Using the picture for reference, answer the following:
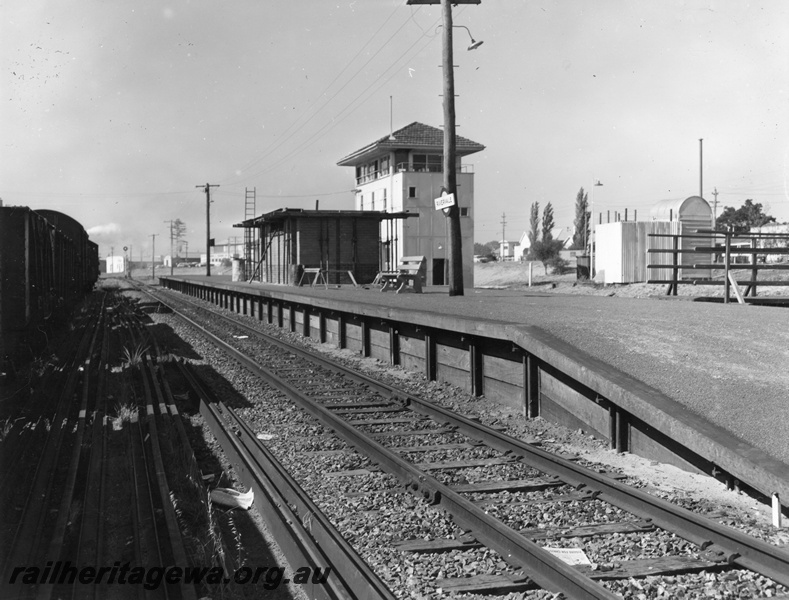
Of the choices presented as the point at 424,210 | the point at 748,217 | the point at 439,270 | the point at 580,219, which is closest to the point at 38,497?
the point at 439,270

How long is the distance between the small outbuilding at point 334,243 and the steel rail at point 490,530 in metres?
20.2

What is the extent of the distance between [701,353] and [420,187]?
39.2 metres

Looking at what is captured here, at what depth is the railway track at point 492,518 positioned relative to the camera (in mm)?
3682

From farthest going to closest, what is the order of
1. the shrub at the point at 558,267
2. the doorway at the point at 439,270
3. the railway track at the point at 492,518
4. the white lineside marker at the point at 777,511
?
the shrub at the point at 558,267
the doorway at the point at 439,270
the white lineside marker at the point at 777,511
the railway track at the point at 492,518

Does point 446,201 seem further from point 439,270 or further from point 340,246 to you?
point 439,270

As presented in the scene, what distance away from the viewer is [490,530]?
4258mm

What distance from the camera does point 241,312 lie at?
27.8 metres

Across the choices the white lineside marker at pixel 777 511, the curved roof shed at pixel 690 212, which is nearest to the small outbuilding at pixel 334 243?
the curved roof shed at pixel 690 212

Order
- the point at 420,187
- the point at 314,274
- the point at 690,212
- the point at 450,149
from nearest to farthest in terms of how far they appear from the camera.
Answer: the point at 450,149 → the point at 314,274 → the point at 690,212 → the point at 420,187

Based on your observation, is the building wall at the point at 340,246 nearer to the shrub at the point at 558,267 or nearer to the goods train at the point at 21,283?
the goods train at the point at 21,283

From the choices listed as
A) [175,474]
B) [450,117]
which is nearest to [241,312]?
[450,117]

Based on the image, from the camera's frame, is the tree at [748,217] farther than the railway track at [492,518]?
Yes

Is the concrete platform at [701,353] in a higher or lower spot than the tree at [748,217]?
lower

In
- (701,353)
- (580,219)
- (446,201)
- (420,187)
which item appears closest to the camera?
(701,353)
